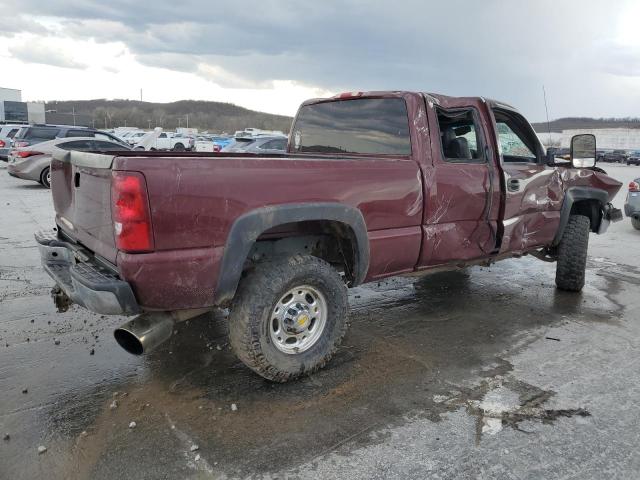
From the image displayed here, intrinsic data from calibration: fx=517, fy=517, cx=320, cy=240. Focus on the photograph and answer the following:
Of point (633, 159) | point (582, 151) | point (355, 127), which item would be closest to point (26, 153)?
point (355, 127)

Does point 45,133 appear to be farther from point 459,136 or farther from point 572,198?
point 572,198

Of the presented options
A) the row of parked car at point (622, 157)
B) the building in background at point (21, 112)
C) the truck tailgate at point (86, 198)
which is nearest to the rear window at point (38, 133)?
the truck tailgate at point (86, 198)

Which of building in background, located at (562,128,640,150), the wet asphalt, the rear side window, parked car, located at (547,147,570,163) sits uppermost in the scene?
building in background, located at (562,128,640,150)

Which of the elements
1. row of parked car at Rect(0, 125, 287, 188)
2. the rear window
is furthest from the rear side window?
the rear window

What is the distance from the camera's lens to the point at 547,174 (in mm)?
5184

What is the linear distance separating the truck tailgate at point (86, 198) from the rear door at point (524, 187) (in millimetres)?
3341

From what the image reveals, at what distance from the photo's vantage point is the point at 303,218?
3270 mm

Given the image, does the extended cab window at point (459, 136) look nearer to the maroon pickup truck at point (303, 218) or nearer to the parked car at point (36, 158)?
the maroon pickup truck at point (303, 218)

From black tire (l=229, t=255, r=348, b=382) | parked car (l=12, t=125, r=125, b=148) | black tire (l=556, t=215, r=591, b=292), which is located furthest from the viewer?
parked car (l=12, t=125, r=125, b=148)

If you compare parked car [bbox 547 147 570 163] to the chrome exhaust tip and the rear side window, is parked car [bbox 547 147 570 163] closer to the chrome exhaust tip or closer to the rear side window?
the rear side window

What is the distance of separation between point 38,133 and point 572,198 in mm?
16236

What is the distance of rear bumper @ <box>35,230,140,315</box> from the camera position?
2799 mm

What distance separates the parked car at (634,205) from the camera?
31.9 ft

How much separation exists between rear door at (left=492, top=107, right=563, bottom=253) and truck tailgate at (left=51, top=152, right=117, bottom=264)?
3.34 m
